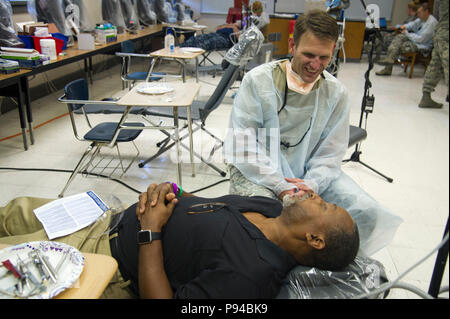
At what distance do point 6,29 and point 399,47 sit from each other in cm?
301

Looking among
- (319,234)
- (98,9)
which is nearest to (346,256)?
(319,234)

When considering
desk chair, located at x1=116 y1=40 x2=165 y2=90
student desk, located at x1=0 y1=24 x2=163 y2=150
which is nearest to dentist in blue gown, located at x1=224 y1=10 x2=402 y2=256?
student desk, located at x1=0 y1=24 x2=163 y2=150

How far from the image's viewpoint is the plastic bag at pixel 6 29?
309 cm

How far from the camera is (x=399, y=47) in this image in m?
1.98

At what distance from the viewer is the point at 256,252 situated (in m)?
0.95

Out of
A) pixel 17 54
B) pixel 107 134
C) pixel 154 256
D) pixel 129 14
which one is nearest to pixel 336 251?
pixel 154 256

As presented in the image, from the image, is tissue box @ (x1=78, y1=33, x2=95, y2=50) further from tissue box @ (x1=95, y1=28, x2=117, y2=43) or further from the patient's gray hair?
the patient's gray hair

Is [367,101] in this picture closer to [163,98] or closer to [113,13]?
[163,98]

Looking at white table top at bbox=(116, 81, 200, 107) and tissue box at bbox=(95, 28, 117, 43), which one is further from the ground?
tissue box at bbox=(95, 28, 117, 43)

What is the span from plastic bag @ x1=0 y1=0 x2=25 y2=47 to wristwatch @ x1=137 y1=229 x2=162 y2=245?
288 centimetres

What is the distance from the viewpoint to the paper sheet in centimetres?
115

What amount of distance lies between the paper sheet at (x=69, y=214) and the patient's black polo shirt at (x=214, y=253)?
0.12 metres

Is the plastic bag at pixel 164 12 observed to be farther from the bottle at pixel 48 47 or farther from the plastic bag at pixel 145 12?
the bottle at pixel 48 47
